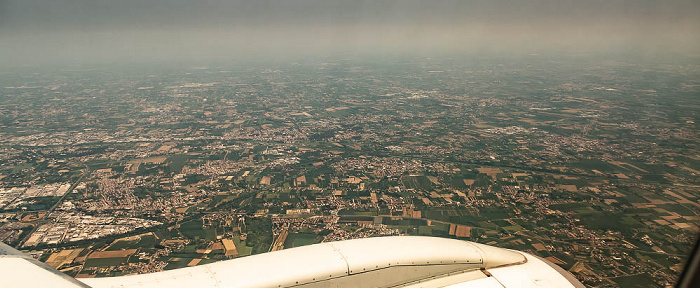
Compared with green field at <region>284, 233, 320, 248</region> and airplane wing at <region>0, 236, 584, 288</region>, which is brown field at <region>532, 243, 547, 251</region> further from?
airplane wing at <region>0, 236, 584, 288</region>

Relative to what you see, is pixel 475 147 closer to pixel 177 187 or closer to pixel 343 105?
pixel 177 187

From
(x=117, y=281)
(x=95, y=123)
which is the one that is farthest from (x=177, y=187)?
(x=95, y=123)

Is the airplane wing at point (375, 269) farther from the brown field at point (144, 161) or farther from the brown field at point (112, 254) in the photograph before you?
the brown field at point (144, 161)

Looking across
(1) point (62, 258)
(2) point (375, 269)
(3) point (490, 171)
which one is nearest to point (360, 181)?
(3) point (490, 171)

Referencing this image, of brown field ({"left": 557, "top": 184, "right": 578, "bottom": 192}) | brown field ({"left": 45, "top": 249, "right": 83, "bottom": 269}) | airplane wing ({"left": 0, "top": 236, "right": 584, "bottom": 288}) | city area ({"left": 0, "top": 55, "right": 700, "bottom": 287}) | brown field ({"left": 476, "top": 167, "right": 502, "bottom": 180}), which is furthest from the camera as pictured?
brown field ({"left": 476, "top": 167, "right": 502, "bottom": 180})

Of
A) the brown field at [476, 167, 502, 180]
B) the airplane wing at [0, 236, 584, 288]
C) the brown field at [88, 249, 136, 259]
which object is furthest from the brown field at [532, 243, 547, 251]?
the brown field at [88, 249, 136, 259]

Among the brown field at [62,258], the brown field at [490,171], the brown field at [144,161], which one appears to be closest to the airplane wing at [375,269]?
the brown field at [62,258]
